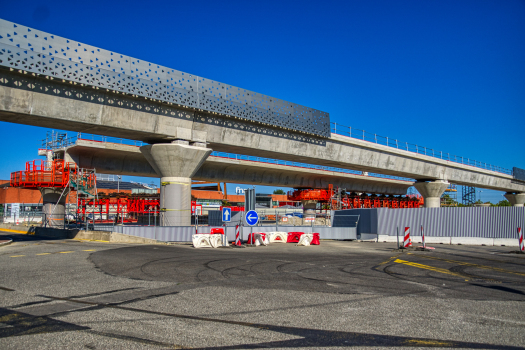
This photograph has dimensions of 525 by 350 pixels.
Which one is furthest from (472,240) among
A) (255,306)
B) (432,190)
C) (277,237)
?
(432,190)

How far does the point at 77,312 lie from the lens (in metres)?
6.61

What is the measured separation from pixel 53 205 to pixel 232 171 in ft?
68.3

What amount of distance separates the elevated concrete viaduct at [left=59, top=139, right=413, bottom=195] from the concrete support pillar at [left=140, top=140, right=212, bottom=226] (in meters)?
1.76

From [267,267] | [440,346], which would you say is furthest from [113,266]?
[440,346]

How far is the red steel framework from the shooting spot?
5956cm

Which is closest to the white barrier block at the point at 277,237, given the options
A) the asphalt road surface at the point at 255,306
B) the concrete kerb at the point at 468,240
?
the concrete kerb at the point at 468,240

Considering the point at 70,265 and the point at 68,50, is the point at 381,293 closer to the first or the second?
the point at 70,265

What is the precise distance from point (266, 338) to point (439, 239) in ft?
76.8

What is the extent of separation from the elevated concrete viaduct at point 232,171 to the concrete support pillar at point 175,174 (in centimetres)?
176

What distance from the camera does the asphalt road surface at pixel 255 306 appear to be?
5316 mm

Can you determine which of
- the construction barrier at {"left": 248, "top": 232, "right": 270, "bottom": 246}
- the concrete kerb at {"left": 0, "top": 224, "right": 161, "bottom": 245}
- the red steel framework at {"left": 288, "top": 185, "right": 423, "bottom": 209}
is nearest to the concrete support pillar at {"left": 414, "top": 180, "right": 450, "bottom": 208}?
the red steel framework at {"left": 288, "top": 185, "right": 423, "bottom": 209}

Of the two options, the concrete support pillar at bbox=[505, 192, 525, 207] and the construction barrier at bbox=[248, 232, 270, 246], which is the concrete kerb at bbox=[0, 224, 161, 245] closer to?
the construction barrier at bbox=[248, 232, 270, 246]

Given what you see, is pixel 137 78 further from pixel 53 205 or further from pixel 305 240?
pixel 53 205

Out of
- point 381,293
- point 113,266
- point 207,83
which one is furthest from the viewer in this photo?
point 207,83
